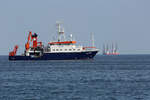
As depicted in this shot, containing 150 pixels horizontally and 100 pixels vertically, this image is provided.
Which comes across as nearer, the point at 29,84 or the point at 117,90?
the point at 117,90

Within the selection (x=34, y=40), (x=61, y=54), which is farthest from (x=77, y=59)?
(x=34, y=40)

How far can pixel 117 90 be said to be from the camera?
49594 mm

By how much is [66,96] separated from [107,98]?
14.3 ft

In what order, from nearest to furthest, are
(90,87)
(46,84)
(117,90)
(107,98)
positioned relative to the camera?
1. (107,98)
2. (117,90)
3. (90,87)
4. (46,84)

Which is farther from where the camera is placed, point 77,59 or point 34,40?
point 34,40

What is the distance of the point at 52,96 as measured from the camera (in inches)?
1789

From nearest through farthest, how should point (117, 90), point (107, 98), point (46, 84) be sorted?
point (107, 98) → point (117, 90) → point (46, 84)

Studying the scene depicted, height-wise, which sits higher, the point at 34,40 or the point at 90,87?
the point at 34,40

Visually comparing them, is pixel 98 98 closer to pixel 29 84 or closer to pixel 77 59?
pixel 29 84

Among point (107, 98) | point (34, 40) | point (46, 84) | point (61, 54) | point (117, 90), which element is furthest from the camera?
point (34, 40)

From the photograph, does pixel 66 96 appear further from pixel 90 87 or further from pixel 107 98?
→ pixel 90 87

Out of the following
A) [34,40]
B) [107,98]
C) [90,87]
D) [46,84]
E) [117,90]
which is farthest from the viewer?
[34,40]

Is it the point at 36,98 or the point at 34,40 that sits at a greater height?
the point at 34,40

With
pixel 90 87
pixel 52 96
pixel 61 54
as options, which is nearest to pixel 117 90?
pixel 90 87
